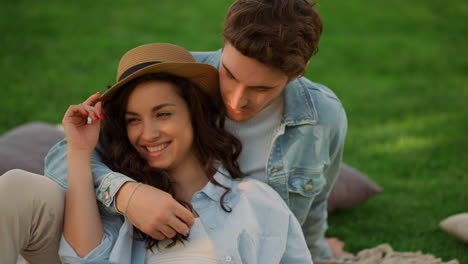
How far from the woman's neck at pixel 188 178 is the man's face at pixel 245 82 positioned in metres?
0.37

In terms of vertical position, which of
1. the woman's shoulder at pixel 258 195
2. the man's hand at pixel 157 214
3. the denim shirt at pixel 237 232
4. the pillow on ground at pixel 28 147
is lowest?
the pillow on ground at pixel 28 147

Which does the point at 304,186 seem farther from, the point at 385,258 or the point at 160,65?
the point at 160,65

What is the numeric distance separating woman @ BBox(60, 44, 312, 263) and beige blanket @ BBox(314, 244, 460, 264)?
3.21ft

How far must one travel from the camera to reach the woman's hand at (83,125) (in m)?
2.78

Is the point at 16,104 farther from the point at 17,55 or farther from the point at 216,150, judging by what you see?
the point at 216,150

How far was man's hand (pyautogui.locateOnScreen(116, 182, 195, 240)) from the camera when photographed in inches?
101

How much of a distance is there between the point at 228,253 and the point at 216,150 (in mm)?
681

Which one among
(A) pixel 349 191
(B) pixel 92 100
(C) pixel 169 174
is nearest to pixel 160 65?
(B) pixel 92 100

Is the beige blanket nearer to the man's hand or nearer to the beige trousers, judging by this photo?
the man's hand

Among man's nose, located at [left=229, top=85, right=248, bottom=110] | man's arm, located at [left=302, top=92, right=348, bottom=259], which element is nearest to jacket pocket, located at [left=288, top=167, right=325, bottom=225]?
man's arm, located at [left=302, top=92, right=348, bottom=259]

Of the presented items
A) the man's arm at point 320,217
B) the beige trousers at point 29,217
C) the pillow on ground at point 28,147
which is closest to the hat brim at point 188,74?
the beige trousers at point 29,217

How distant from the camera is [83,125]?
113 inches

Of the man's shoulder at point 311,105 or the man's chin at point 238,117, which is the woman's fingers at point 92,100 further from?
the man's shoulder at point 311,105

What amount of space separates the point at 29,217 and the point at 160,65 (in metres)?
0.95
